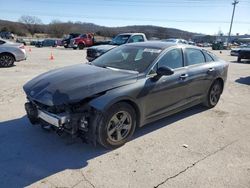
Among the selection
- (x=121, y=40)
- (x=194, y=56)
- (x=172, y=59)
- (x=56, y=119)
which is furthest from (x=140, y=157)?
(x=121, y=40)

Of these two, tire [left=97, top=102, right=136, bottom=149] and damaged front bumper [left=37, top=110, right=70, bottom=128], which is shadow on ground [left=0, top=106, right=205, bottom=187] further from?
damaged front bumper [left=37, top=110, right=70, bottom=128]

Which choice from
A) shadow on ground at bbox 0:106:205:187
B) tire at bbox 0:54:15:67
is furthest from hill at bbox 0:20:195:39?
shadow on ground at bbox 0:106:205:187

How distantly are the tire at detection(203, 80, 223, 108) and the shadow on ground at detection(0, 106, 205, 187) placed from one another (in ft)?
6.18

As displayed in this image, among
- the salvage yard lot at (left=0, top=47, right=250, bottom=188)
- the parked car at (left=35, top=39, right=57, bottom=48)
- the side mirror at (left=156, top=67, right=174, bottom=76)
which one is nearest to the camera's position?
the salvage yard lot at (left=0, top=47, right=250, bottom=188)

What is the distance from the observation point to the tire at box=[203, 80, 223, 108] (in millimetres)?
6416

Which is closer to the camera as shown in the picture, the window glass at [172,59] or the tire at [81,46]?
the window glass at [172,59]

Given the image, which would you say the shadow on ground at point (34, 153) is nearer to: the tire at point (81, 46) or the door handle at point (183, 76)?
the door handle at point (183, 76)

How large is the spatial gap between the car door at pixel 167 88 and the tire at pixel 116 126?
396mm

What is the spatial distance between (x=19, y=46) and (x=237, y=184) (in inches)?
475

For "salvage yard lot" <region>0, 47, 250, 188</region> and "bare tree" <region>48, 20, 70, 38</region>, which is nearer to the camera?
"salvage yard lot" <region>0, 47, 250, 188</region>

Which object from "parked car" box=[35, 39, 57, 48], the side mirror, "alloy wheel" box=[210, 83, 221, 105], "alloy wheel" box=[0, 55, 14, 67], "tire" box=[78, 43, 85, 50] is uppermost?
the side mirror

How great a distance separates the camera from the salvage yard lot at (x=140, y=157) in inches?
136

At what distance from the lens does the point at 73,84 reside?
13.5ft

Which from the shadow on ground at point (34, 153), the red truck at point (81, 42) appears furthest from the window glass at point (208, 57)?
the red truck at point (81, 42)
